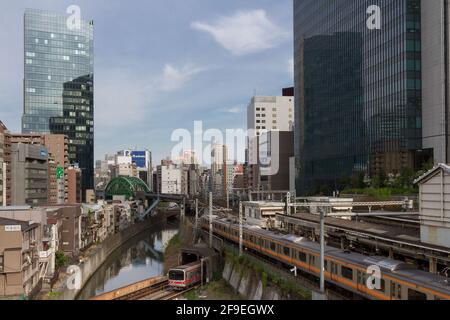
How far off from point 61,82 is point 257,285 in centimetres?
8621

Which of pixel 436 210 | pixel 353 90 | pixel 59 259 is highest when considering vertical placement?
pixel 353 90

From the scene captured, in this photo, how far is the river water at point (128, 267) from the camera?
121 ft

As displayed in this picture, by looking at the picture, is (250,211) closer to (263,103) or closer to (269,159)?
(269,159)

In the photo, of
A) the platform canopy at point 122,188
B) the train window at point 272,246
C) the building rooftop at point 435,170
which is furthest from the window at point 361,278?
the platform canopy at point 122,188

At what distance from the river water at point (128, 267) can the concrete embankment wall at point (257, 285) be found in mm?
10518

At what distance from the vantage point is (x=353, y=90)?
59.1 m

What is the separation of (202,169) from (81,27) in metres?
101

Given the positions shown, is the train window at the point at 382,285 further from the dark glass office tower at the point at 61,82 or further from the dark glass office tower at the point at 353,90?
the dark glass office tower at the point at 61,82

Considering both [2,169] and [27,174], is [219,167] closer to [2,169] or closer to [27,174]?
[27,174]

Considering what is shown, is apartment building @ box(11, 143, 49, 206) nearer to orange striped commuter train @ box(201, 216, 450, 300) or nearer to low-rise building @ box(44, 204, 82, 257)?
low-rise building @ box(44, 204, 82, 257)

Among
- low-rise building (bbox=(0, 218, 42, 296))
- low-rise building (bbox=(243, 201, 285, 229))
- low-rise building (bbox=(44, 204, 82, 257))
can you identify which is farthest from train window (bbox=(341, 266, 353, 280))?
low-rise building (bbox=(44, 204, 82, 257))

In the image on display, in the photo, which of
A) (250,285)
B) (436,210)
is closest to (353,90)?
(250,285)

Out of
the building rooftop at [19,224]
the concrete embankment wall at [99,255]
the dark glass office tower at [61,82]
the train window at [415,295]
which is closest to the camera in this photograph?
the train window at [415,295]
